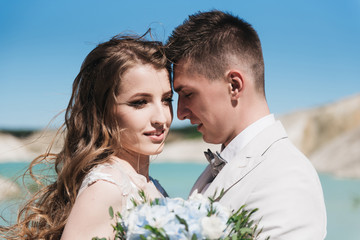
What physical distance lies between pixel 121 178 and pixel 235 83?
1.23 meters

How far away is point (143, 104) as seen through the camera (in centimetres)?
327

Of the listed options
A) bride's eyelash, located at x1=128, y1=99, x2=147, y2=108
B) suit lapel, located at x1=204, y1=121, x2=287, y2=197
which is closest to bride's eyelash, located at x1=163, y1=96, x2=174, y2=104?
bride's eyelash, located at x1=128, y1=99, x2=147, y2=108

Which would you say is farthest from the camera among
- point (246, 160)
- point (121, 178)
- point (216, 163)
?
point (216, 163)

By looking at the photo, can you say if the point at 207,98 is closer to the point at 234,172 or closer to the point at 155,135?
the point at 155,135

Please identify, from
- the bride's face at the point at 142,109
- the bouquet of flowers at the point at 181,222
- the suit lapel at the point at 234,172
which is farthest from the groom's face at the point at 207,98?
the bouquet of flowers at the point at 181,222

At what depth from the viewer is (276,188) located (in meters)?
2.74

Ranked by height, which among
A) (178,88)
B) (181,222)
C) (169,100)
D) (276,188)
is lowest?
(181,222)

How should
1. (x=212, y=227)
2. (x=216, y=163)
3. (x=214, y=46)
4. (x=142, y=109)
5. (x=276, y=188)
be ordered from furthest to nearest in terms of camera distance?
(x=214, y=46), (x=216, y=163), (x=142, y=109), (x=276, y=188), (x=212, y=227)

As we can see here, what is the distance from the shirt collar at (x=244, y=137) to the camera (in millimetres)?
3324

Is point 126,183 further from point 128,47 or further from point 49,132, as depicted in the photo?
point 49,132

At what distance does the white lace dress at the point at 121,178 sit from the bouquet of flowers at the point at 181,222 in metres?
0.61

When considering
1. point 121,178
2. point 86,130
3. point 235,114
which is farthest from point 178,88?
point 121,178

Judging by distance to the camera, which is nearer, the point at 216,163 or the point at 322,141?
the point at 216,163

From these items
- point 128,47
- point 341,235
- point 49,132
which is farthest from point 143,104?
point 341,235
